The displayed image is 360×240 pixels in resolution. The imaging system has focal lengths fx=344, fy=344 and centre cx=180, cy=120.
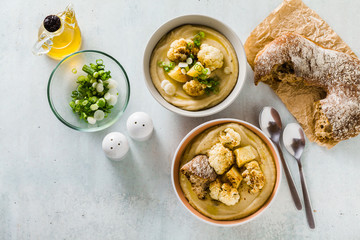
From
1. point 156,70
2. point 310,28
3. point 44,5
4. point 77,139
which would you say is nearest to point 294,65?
point 310,28

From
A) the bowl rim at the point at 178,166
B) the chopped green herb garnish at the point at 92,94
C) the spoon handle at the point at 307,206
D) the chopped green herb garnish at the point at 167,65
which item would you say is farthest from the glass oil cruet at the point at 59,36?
the spoon handle at the point at 307,206

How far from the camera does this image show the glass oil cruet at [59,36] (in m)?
2.81

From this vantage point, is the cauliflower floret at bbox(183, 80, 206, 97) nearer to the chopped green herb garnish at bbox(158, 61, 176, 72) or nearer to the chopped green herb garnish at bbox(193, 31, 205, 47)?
the chopped green herb garnish at bbox(158, 61, 176, 72)

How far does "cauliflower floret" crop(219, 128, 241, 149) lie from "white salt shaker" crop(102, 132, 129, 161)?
0.80 metres

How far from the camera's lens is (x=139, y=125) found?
108 inches

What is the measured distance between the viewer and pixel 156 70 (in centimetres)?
279

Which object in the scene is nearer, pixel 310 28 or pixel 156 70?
pixel 156 70

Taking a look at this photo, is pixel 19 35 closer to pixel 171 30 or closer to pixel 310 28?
pixel 171 30

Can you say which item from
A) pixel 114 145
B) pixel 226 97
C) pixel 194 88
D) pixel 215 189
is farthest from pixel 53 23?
pixel 215 189

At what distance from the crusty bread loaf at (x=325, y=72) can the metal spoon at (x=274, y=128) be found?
1.02 feet

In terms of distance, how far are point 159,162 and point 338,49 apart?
1846 millimetres

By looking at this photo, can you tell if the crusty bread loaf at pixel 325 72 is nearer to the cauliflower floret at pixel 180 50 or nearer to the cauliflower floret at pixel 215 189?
the cauliflower floret at pixel 180 50

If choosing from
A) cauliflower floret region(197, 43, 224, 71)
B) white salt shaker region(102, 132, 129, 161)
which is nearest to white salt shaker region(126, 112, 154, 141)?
white salt shaker region(102, 132, 129, 161)

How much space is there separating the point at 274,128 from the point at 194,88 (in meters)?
0.80
